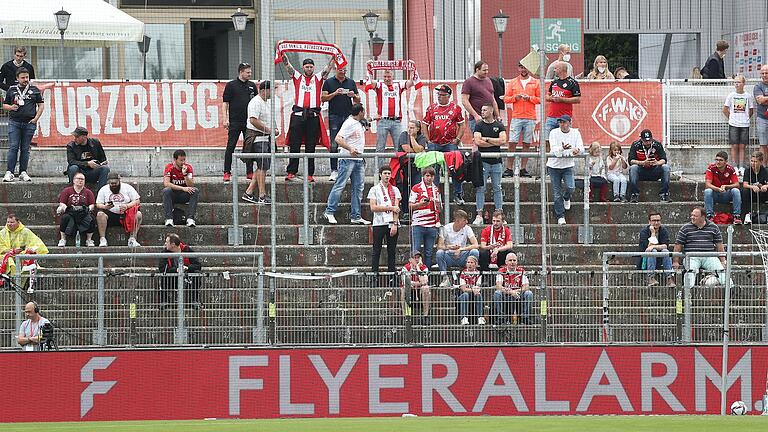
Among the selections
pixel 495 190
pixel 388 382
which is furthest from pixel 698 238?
pixel 388 382

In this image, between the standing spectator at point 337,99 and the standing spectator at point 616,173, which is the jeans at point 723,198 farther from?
the standing spectator at point 337,99

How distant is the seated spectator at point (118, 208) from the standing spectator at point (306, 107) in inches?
95.0

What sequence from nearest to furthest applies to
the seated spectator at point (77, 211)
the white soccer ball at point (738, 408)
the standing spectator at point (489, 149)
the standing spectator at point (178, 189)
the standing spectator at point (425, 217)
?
1. the white soccer ball at point (738, 408)
2. the standing spectator at point (425, 217)
3. the seated spectator at point (77, 211)
4. the standing spectator at point (178, 189)
5. the standing spectator at point (489, 149)

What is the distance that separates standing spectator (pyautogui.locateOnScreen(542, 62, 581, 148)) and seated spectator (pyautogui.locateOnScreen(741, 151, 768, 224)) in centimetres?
253

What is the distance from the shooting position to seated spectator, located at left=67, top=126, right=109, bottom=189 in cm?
2027

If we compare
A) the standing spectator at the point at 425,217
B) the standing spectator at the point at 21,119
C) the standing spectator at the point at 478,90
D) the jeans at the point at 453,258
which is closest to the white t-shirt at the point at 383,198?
the standing spectator at the point at 425,217

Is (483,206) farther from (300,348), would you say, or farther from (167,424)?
(167,424)

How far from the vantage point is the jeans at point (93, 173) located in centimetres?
2019

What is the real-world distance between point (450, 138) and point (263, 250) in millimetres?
2964

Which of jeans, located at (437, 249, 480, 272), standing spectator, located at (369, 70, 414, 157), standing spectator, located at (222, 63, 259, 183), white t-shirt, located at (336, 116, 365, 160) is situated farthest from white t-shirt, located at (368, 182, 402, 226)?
standing spectator, located at (222, 63, 259, 183)

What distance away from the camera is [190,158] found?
2277 centimetres

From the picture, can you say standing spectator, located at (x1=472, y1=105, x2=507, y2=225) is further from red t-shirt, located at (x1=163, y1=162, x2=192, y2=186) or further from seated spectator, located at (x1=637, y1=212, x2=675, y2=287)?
red t-shirt, located at (x1=163, y1=162, x2=192, y2=186)

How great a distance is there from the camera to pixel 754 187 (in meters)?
20.3

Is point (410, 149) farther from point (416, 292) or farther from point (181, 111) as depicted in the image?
point (181, 111)
